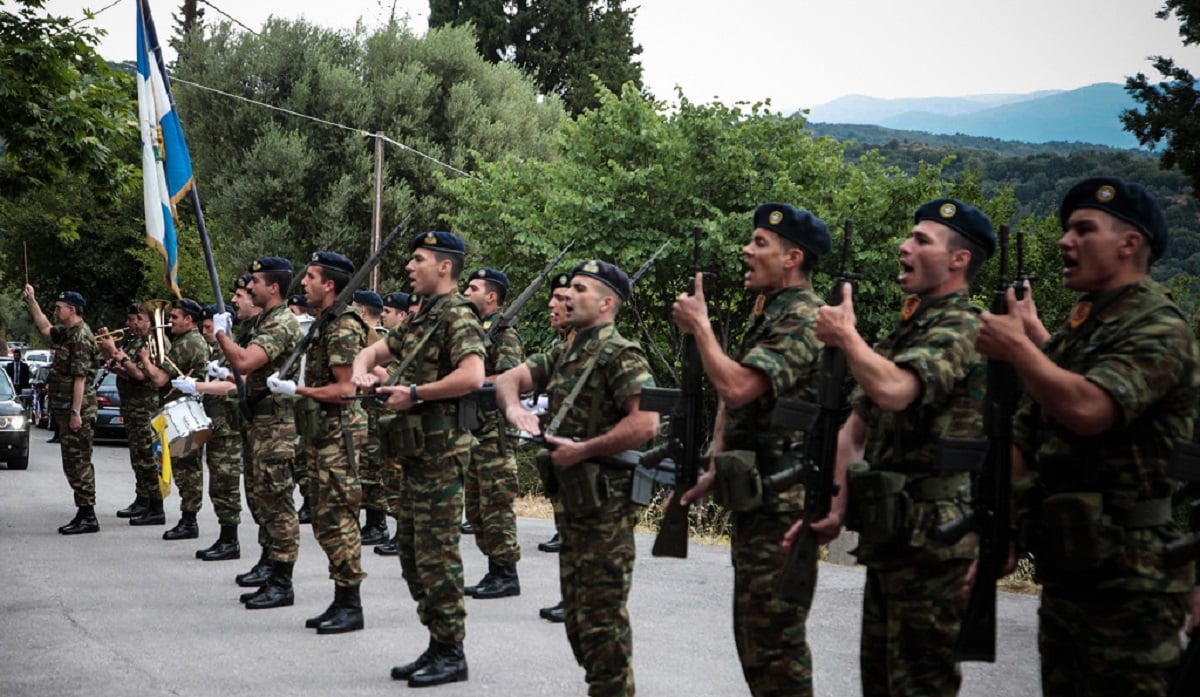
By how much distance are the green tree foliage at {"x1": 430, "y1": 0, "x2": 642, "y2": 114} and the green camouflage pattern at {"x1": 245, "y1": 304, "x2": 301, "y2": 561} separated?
29996 mm

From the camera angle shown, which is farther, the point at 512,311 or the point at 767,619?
the point at 512,311

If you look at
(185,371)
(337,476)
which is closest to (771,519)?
(337,476)

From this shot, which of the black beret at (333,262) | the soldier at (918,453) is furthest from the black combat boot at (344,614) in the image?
the soldier at (918,453)

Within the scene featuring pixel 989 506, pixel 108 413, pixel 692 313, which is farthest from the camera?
pixel 108 413

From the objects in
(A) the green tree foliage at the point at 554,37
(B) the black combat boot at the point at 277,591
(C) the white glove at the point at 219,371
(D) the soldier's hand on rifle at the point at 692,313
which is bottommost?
(B) the black combat boot at the point at 277,591

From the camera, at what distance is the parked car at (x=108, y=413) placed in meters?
23.8

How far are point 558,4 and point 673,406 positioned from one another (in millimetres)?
34889

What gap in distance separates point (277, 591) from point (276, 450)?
998 mm

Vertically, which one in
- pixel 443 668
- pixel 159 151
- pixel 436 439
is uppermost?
pixel 159 151

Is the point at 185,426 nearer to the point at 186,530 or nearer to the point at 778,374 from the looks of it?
the point at 186,530

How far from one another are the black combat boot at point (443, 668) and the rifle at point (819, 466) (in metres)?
2.81

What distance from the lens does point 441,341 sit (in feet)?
21.6

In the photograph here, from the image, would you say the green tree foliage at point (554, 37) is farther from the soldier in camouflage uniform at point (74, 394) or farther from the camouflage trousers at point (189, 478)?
the camouflage trousers at point (189, 478)

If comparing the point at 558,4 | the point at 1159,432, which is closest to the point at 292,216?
the point at 558,4
